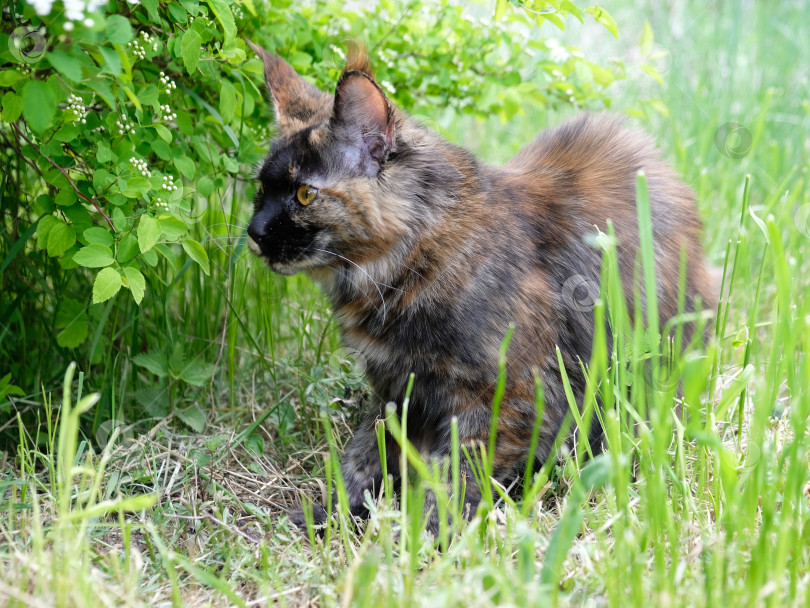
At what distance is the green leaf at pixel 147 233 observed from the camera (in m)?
1.81

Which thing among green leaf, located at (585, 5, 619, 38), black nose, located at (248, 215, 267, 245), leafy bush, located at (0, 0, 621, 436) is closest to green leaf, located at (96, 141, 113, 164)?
leafy bush, located at (0, 0, 621, 436)

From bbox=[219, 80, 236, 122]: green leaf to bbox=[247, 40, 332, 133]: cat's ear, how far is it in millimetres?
149

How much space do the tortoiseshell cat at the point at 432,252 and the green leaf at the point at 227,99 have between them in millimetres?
146

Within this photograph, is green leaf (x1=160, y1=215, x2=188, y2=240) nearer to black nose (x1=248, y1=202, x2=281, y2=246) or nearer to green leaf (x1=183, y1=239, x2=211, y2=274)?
green leaf (x1=183, y1=239, x2=211, y2=274)

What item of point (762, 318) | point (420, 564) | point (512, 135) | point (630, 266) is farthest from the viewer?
point (512, 135)

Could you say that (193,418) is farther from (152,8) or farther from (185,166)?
(152,8)

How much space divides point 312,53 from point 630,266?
1259mm

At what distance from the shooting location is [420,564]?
5.48ft

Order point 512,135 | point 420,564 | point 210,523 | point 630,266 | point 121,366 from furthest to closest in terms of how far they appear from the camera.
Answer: point 512,135
point 121,366
point 630,266
point 210,523
point 420,564

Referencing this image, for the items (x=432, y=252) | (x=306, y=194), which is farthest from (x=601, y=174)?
(x=306, y=194)

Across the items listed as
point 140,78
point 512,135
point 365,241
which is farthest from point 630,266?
point 512,135

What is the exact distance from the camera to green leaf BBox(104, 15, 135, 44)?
4.88ft

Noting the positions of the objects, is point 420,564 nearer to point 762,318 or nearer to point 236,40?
point 236,40

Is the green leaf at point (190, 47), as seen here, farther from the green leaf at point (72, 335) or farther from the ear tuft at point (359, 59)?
the green leaf at point (72, 335)
